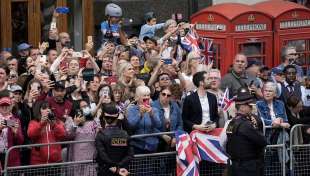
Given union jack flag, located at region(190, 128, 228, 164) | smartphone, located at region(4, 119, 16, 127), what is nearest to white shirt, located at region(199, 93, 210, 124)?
union jack flag, located at region(190, 128, 228, 164)

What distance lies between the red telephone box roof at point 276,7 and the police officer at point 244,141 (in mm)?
6408

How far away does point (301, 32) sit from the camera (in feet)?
75.7

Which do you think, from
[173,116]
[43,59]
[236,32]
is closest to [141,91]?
[173,116]

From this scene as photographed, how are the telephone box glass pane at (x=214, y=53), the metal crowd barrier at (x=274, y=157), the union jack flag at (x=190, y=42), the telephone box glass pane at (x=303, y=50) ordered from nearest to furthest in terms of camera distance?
the metal crowd barrier at (x=274, y=157) < the union jack flag at (x=190, y=42) < the telephone box glass pane at (x=214, y=53) < the telephone box glass pane at (x=303, y=50)

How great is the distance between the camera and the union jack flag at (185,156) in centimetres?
1747

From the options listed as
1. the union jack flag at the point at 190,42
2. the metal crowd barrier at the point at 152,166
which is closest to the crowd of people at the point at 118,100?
the metal crowd barrier at the point at 152,166

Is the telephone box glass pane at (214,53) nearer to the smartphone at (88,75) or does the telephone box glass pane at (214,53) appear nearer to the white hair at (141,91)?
the smartphone at (88,75)

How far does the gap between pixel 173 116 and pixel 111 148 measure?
1814 millimetres

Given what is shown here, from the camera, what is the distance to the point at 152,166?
17469 millimetres

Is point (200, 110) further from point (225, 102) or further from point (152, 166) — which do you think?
point (152, 166)

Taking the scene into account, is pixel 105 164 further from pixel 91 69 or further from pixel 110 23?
pixel 110 23

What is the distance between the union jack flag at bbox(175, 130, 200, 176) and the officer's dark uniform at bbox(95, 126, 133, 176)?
4.68ft

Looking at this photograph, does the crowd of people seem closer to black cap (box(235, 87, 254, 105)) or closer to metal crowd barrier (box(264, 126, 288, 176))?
metal crowd barrier (box(264, 126, 288, 176))

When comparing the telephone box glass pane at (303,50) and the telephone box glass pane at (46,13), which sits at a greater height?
the telephone box glass pane at (46,13)
